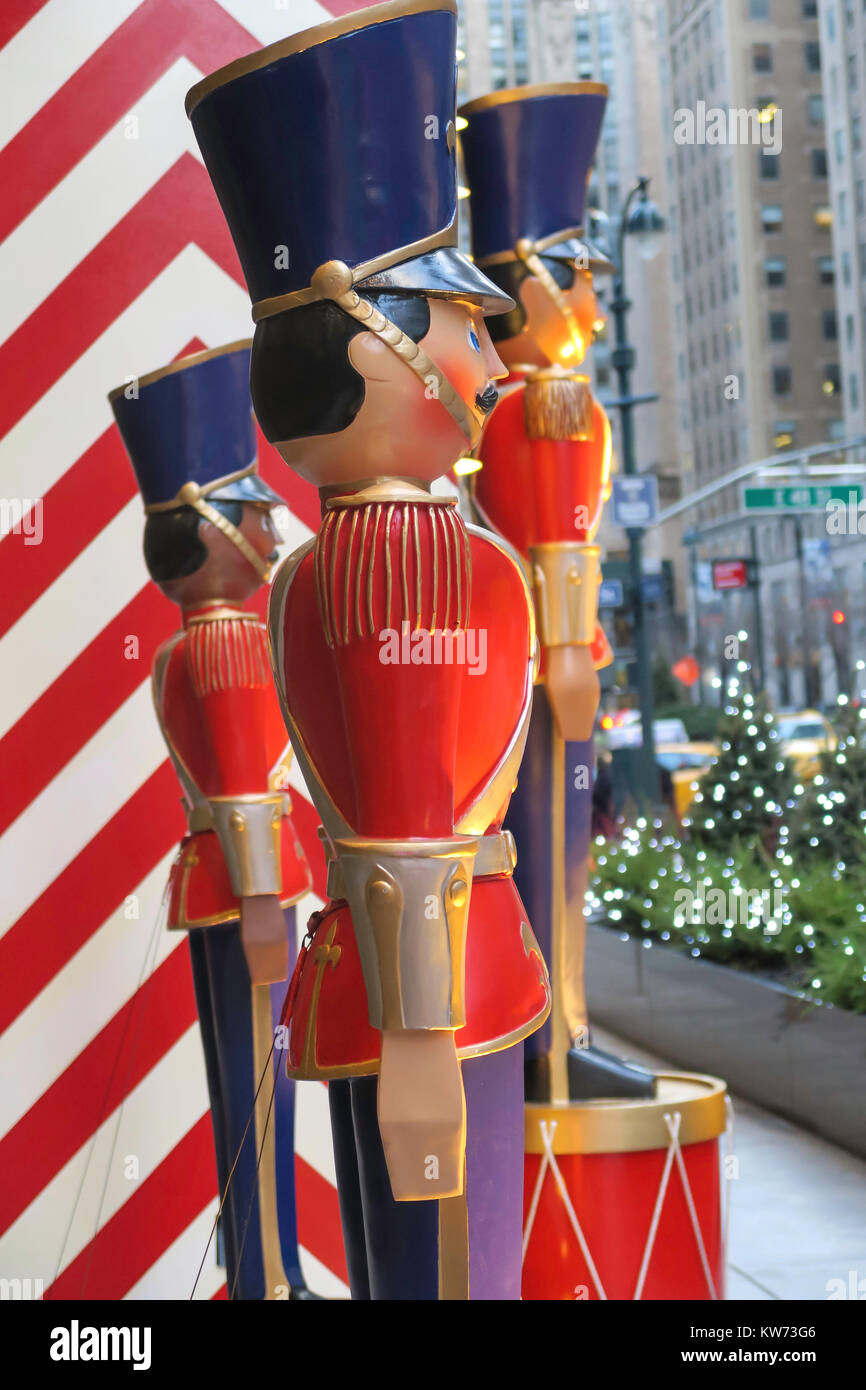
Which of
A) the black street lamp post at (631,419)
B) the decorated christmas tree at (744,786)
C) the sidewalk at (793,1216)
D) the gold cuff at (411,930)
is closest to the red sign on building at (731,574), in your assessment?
the black street lamp post at (631,419)

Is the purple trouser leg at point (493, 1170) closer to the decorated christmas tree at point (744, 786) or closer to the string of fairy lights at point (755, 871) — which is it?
the string of fairy lights at point (755, 871)

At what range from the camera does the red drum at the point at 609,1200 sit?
2834 mm

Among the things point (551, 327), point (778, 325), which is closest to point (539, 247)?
point (551, 327)

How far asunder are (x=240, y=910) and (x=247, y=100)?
154 cm

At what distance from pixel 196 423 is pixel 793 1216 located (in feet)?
10.7

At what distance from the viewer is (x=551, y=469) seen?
2826mm

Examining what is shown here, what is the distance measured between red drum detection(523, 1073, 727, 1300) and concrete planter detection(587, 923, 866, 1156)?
2664mm

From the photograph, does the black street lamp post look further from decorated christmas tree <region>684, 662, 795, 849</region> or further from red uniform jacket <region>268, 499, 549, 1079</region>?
red uniform jacket <region>268, 499, 549, 1079</region>

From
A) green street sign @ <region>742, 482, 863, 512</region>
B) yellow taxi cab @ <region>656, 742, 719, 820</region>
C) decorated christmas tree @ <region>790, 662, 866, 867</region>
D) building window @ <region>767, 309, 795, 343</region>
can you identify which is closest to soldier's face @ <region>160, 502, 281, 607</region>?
decorated christmas tree @ <region>790, 662, 866, 867</region>

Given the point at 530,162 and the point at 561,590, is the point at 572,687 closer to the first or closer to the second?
the point at 561,590

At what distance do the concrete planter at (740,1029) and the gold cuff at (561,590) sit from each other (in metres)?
3.05

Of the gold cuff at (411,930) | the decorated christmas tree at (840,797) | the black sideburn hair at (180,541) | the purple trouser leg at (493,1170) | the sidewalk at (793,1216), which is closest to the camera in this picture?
the gold cuff at (411,930)

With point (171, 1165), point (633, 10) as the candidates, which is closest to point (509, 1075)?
point (171, 1165)

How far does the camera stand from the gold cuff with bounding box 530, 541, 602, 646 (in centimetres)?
281
